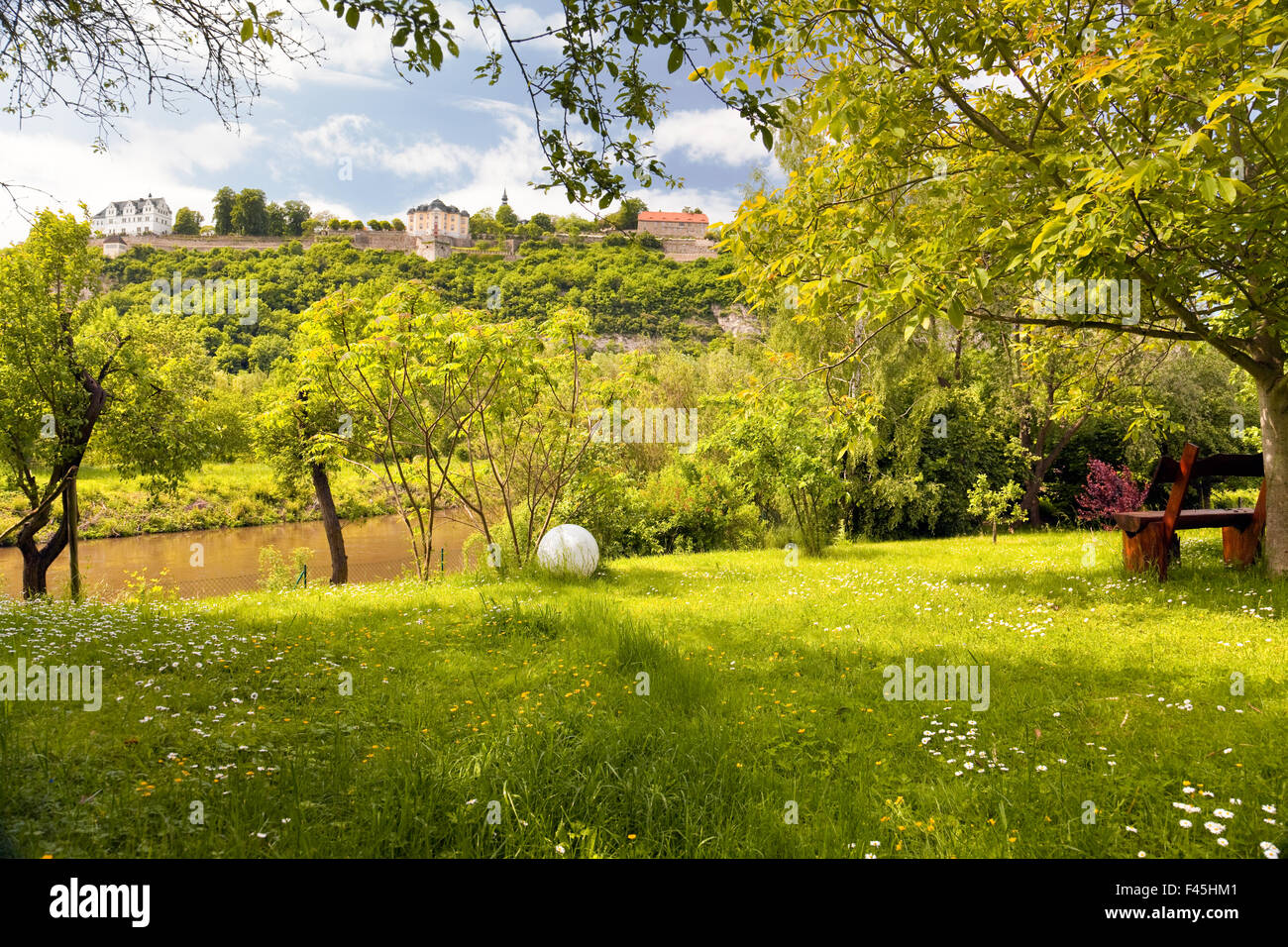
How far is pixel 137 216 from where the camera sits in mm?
90062

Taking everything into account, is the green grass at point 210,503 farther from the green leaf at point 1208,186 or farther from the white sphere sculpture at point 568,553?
the green leaf at point 1208,186

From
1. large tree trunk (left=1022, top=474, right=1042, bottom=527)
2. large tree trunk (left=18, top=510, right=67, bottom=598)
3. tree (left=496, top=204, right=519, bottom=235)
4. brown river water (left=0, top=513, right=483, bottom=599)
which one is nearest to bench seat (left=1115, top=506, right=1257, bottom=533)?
large tree trunk (left=1022, top=474, right=1042, bottom=527)

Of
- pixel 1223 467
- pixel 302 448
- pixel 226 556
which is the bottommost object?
pixel 226 556

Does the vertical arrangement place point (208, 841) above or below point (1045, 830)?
above

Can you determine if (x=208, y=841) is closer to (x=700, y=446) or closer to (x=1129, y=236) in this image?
(x=1129, y=236)

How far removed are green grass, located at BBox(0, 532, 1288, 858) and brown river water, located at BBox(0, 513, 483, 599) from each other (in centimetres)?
1075

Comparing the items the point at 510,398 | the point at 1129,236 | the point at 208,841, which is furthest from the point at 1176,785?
the point at 510,398

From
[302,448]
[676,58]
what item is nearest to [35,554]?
[302,448]

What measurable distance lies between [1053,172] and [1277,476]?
4.65m

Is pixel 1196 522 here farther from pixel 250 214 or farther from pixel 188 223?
pixel 188 223

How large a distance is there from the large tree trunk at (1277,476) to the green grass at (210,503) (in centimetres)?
2545

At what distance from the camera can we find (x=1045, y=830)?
9.80 feet

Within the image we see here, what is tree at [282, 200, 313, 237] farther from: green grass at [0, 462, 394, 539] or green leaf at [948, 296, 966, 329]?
green leaf at [948, 296, 966, 329]
